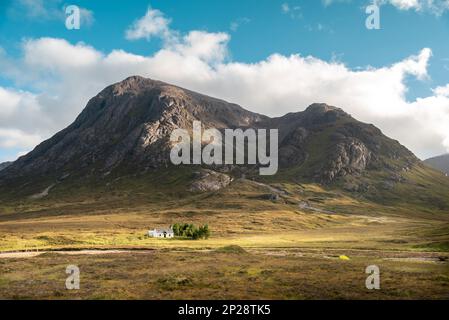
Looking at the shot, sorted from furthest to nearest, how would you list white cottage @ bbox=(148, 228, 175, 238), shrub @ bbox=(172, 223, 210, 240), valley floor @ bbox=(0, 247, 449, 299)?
white cottage @ bbox=(148, 228, 175, 238) → shrub @ bbox=(172, 223, 210, 240) → valley floor @ bbox=(0, 247, 449, 299)

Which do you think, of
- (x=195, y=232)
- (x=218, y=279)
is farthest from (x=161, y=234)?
(x=218, y=279)

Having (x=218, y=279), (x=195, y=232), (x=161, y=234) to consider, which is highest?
(x=218, y=279)

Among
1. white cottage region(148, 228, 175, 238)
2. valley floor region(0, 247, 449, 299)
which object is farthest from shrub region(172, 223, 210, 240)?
valley floor region(0, 247, 449, 299)

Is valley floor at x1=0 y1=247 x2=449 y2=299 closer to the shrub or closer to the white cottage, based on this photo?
the shrub

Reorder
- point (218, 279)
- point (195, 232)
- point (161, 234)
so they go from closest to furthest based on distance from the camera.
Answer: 1. point (218, 279)
2. point (195, 232)
3. point (161, 234)

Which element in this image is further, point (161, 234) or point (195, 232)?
point (161, 234)

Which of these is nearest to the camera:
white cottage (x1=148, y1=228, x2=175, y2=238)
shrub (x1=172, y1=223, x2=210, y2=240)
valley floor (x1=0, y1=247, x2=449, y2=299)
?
valley floor (x1=0, y1=247, x2=449, y2=299)

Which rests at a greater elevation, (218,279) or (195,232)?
(218,279)

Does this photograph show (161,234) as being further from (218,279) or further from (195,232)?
(218,279)

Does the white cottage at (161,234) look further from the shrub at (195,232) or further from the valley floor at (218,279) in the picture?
the valley floor at (218,279)

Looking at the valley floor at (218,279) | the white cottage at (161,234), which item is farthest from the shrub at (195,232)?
the valley floor at (218,279)
